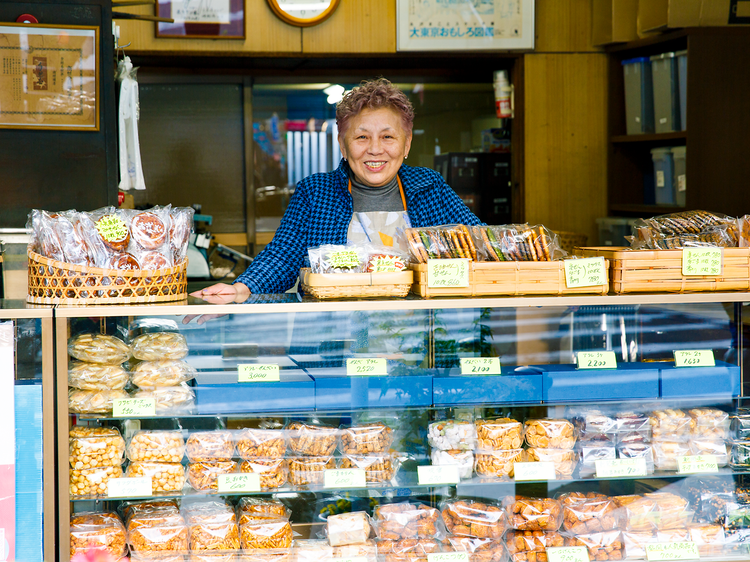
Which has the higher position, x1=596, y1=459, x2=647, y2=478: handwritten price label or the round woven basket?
the round woven basket

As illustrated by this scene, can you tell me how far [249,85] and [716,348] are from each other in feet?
12.1

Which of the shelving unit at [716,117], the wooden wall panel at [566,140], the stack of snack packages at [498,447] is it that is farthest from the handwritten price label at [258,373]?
the wooden wall panel at [566,140]

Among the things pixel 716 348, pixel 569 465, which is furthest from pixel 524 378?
pixel 716 348

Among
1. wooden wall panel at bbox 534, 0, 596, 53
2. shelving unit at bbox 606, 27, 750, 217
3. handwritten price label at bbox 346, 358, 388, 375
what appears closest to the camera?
handwritten price label at bbox 346, 358, 388, 375

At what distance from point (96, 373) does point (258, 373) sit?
36 cm

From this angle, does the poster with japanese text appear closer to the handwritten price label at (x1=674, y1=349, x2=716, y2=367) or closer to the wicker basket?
the wicker basket

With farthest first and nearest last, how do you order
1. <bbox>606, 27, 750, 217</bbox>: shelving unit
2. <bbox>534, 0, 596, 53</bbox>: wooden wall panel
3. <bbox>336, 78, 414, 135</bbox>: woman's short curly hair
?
1. <bbox>534, 0, 596, 53</bbox>: wooden wall panel
2. <bbox>606, 27, 750, 217</bbox>: shelving unit
3. <bbox>336, 78, 414, 135</bbox>: woman's short curly hair

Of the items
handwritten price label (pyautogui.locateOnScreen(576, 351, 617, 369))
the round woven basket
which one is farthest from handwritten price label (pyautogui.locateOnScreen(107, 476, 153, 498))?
the round woven basket

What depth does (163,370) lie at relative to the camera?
5.58ft

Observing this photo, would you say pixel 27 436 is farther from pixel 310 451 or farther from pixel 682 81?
pixel 682 81

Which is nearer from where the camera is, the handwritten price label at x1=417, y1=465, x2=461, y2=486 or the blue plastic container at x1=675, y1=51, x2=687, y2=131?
the handwritten price label at x1=417, y1=465, x2=461, y2=486

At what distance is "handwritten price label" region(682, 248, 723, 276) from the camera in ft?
5.67

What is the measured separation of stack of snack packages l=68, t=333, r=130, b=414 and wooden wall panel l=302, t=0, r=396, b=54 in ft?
9.84

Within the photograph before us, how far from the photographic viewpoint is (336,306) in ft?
5.34
